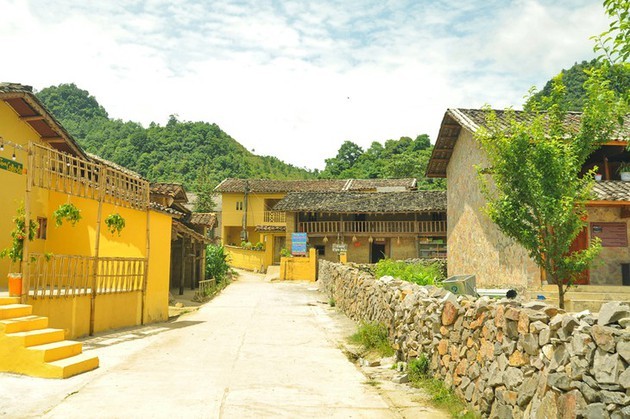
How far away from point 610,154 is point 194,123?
65176 mm

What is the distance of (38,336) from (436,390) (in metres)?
5.94

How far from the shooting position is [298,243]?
33844 mm

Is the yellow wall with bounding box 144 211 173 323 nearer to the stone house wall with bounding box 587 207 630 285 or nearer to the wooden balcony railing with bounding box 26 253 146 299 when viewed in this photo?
the wooden balcony railing with bounding box 26 253 146 299

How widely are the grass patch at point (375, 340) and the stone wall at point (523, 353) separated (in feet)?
2.76

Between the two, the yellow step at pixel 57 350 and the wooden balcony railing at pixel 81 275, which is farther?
the wooden balcony railing at pixel 81 275

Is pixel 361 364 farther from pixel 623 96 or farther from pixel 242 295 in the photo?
pixel 242 295

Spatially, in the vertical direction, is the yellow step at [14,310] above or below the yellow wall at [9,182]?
below

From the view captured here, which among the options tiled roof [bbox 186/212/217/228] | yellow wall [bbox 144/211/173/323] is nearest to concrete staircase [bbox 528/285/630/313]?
yellow wall [bbox 144/211/173/323]

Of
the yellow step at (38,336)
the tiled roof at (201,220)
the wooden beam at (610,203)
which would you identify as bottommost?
the yellow step at (38,336)

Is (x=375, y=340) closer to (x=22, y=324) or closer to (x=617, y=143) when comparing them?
(x=22, y=324)

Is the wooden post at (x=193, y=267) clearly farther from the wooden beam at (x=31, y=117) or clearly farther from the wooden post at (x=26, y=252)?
the wooden post at (x=26, y=252)

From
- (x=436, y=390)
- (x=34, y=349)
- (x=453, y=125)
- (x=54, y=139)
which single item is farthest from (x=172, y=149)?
(x=436, y=390)

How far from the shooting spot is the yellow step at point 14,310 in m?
7.50

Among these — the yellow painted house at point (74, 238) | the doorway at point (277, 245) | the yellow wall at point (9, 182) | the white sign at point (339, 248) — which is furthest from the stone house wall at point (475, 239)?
the doorway at point (277, 245)
